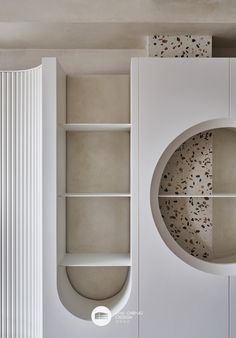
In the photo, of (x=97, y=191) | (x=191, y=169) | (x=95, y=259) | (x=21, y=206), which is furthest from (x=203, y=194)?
(x=21, y=206)

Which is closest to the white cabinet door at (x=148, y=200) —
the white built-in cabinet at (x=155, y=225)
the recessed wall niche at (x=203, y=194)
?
the white built-in cabinet at (x=155, y=225)

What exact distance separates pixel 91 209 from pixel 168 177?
0.68 m

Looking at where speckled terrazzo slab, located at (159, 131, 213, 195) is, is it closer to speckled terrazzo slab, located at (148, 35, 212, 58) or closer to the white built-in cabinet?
the white built-in cabinet

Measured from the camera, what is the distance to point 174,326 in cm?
240

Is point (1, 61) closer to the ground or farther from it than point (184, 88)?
farther from it

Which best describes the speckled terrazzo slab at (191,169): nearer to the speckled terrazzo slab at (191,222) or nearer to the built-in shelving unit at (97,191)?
the speckled terrazzo slab at (191,222)

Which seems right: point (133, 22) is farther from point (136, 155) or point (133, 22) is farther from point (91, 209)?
point (91, 209)

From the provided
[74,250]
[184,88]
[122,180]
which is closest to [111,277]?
[74,250]

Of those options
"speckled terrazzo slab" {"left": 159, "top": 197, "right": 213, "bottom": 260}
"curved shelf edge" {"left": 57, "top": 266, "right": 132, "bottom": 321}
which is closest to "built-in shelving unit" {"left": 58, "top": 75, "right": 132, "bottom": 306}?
"curved shelf edge" {"left": 57, "top": 266, "right": 132, "bottom": 321}

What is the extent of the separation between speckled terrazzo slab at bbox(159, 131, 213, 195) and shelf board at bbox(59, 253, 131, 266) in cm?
61

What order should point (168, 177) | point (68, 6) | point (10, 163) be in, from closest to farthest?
point (68, 6) < point (10, 163) < point (168, 177)

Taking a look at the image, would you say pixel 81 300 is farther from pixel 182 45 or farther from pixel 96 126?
pixel 182 45

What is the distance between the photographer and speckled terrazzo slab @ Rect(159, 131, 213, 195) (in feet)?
8.94

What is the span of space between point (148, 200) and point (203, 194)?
0.55m
